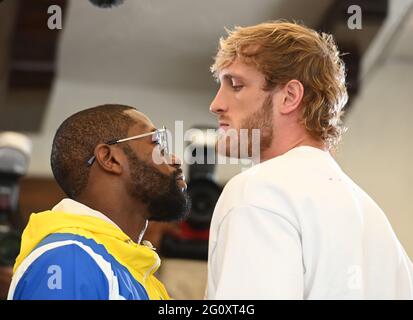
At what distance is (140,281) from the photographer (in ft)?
4.04

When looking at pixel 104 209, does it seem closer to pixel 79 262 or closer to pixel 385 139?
pixel 79 262

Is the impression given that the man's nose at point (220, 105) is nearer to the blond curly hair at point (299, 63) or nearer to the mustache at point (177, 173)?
the blond curly hair at point (299, 63)

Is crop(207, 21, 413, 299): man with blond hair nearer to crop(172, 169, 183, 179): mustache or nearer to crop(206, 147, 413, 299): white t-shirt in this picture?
crop(206, 147, 413, 299): white t-shirt

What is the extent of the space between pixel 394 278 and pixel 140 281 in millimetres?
371

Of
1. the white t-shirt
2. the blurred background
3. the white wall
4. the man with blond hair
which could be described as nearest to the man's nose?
the man with blond hair

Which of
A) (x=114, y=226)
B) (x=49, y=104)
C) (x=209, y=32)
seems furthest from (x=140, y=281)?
(x=49, y=104)

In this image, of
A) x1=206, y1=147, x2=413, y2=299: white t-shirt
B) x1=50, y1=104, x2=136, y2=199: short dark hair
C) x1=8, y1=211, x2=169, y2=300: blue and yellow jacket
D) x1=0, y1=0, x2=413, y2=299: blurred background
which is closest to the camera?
x1=206, y1=147, x2=413, y2=299: white t-shirt

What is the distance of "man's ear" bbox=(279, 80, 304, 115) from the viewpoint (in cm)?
118

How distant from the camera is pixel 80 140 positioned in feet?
4.36

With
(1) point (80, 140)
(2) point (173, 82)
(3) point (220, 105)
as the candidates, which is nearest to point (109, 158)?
(1) point (80, 140)

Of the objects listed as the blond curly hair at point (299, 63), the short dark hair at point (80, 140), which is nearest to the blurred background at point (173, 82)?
the short dark hair at point (80, 140)

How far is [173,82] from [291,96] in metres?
2.68

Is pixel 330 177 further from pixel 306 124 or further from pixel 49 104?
pixel 49 104

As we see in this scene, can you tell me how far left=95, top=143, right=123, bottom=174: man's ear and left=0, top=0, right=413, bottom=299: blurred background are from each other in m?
1.14
